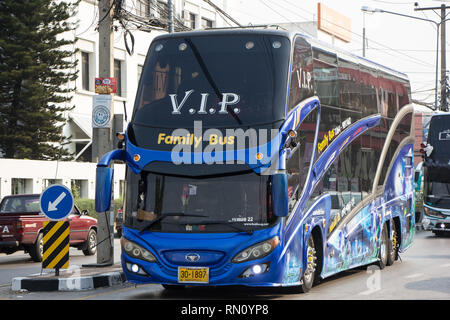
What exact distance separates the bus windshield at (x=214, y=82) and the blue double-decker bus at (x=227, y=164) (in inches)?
0.6

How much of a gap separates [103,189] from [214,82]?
2.21 m

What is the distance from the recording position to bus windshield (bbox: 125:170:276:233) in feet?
41.3

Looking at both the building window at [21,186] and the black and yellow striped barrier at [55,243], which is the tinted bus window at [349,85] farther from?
the building window at [21,186]

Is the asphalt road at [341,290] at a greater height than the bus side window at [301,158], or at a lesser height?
lesser

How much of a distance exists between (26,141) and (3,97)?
191 cm

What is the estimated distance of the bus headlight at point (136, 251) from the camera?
12805mm

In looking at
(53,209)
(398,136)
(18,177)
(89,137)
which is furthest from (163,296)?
(89,137)

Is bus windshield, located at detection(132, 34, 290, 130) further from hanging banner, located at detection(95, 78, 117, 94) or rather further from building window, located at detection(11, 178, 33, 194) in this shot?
building window, located at detection(11, 178, 33, 194)

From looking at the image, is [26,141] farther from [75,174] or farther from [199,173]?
[199,173]

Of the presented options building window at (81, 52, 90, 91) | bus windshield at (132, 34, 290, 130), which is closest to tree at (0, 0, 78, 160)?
building window at (81, 52, 90, 91)

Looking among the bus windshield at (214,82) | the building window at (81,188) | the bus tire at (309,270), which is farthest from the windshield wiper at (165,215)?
the building window at (81,188)

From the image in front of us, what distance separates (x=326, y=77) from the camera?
49.8 feet

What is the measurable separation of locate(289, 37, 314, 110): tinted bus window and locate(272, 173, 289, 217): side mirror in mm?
1193

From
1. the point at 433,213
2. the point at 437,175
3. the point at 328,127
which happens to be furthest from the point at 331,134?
the point at 433,213
